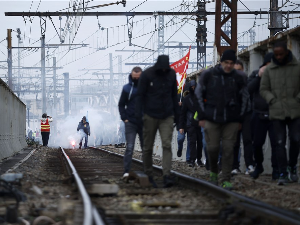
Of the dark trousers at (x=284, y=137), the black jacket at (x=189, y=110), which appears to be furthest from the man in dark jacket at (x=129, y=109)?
the black jacket at (x=189, y=110)

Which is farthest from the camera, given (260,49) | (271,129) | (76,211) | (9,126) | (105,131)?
(105,131)

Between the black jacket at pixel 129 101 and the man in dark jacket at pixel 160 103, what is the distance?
0.85 meters

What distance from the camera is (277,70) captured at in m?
9.37

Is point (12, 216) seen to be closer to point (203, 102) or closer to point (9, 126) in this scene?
point (203, 102)

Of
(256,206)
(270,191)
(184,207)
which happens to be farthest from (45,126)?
(256,206)

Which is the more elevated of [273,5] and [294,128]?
[273,5]

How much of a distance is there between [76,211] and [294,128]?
3951mm

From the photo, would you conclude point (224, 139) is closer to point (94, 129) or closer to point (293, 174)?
point (293, 174)

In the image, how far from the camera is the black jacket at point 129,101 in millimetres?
10570

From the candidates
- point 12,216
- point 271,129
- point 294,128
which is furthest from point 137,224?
point 271,129

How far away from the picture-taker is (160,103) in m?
9.55


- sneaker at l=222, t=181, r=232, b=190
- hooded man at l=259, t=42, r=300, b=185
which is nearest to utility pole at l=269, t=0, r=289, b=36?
hooded man at l=259, t=42, r=300, b=185

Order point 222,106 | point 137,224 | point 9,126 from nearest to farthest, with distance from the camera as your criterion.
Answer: point 137,224 → point 222,106 → point 9,126

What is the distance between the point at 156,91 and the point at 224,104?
1.15 m
